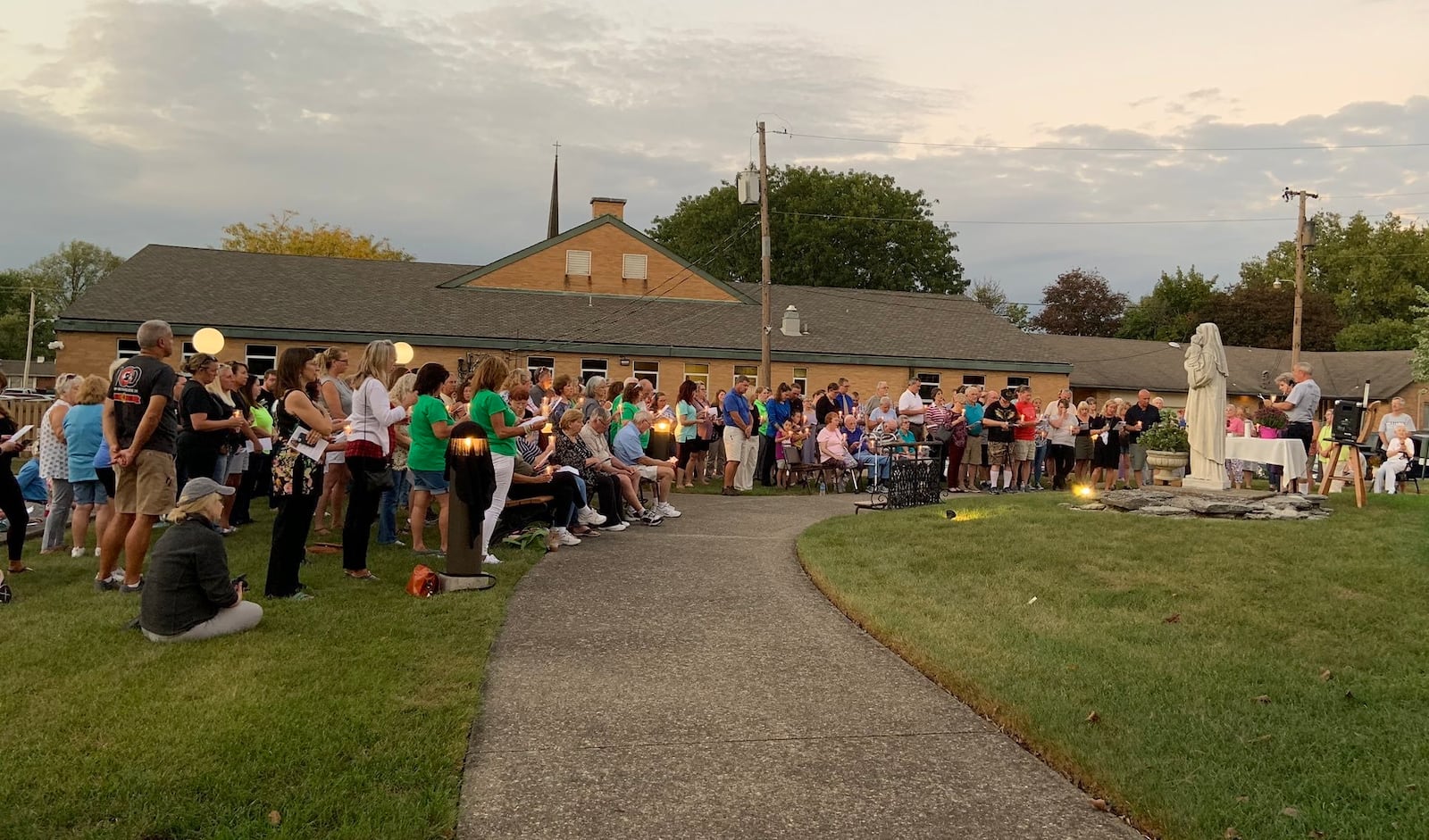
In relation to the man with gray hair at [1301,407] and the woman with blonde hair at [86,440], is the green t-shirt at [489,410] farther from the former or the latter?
the man with gray hair at [1301,407]

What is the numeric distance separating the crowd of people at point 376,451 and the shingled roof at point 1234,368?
113ft

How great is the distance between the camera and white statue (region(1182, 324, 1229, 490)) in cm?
1355

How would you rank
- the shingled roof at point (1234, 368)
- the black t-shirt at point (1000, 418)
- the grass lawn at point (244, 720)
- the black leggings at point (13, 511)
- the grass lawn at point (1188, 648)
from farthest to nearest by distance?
the shingled roof at point (1234, 368) < the black t-shirt at point (1000, 418) < the black leggings at point (13, 511) < the grass lawn at point (1188, 648) < the grass lawn at point (244, 720)

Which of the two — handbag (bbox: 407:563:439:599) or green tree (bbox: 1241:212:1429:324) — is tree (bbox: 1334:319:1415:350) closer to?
green tree (bbox: 1241:212:1429:324)

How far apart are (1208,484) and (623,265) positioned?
27.9 meters

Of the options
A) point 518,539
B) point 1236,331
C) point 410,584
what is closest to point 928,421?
point 518,539

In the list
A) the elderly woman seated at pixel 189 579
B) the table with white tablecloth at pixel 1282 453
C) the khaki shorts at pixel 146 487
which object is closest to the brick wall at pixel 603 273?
the table with white tablecloth at pixel 1282 453

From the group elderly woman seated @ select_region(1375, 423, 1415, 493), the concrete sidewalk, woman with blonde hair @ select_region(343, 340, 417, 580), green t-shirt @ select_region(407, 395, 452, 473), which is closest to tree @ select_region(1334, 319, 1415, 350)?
elderly woman seated @ select_region(1375, 423, 1415, 493)

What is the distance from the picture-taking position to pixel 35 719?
4.87 meters

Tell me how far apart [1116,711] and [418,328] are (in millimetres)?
31079

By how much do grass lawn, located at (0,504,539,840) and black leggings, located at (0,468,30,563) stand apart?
1004 millimetres

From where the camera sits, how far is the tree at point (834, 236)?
58.6m

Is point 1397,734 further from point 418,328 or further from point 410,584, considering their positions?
point 418,328

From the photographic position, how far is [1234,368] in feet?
175
